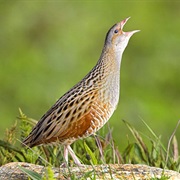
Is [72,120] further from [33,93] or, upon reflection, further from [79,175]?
[33,93]

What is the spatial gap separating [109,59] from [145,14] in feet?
31.5

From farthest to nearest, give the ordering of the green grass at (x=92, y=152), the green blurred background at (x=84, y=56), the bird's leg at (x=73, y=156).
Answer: the green blurred background at (x=84, y=56) → the green grass at (x=92, y=152) → the bird's leg at (x=73, y=156)

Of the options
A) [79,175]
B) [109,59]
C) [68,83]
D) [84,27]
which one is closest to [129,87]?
[68,83]

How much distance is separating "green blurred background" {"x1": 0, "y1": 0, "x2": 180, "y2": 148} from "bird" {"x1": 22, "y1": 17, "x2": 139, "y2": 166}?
18.4 feet

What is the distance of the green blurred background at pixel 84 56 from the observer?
1391 centimetres

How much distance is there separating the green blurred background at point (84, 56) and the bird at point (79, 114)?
5.60 meters

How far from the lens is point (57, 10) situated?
16.9 m

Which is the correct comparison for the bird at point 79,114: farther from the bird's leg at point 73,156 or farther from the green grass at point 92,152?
the green grass at point 92,152

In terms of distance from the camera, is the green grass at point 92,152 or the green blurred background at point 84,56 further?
the green blurred background at point 84,56

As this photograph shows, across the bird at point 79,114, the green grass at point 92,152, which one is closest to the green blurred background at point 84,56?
the green grass at point 92,152

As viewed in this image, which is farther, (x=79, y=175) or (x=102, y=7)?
(x=102, y=7)

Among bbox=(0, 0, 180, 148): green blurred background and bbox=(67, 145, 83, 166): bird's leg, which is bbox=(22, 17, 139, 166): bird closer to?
bbox=(67, 145, 83, 166): bird's leg

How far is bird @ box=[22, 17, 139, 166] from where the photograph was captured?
7219mm

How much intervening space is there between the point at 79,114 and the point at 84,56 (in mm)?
8114
